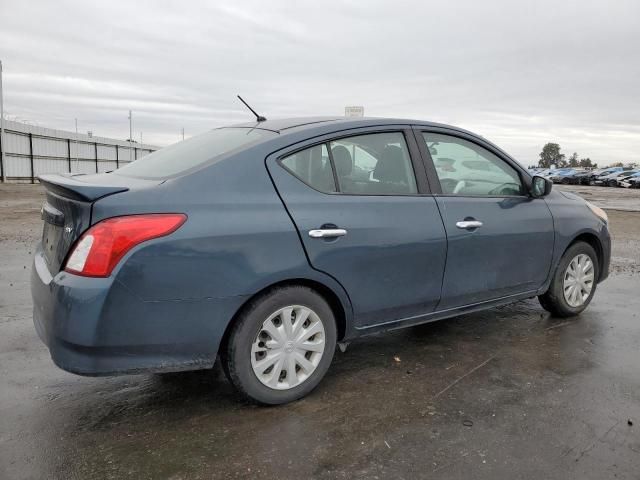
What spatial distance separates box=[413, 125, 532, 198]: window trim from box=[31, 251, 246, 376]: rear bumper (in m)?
1.62

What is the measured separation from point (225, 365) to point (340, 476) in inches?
34.2

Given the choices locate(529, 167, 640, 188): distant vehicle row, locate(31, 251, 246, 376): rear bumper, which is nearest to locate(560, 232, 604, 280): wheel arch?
locate(31, 251, 246, 376): rear bumper

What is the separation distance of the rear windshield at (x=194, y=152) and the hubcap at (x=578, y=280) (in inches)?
115

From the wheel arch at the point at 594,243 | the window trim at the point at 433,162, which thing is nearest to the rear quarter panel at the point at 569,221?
the wheel arch at the point at 594,243

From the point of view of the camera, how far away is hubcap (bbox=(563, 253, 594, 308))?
4.67 metres

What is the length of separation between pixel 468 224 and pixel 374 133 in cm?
89

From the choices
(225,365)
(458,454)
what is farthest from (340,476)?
(225,365)

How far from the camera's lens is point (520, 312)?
5.05 metres

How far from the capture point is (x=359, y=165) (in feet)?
11.1

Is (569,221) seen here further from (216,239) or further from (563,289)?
(216,239)

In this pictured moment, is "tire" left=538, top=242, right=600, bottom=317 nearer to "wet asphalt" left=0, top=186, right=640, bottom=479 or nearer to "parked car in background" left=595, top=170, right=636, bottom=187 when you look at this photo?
"wet asphalt" left=0, top=186, right=640, bottom=479

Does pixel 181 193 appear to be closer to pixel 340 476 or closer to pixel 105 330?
pixel 105 330

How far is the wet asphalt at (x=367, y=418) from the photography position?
99.3 inches

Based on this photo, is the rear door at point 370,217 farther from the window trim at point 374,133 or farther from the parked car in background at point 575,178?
the parked car in background at point 575,178
